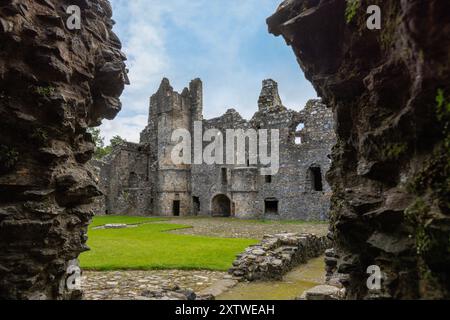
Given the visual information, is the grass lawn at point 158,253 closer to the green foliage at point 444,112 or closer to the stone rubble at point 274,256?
the stone rubble at point 274,256

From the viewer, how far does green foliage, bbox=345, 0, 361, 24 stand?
14.1 feet

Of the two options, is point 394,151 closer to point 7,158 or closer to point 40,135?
point 40,135

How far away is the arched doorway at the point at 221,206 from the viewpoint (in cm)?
3250

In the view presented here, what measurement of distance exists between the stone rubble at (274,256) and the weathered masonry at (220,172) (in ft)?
48.8

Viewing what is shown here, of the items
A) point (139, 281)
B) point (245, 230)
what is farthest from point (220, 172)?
point (139, 281)

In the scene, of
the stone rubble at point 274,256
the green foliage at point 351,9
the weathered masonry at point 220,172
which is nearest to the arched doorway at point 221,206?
the weathered masonry at point 220,172

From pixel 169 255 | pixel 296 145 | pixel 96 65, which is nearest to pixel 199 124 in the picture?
pixel 296 145

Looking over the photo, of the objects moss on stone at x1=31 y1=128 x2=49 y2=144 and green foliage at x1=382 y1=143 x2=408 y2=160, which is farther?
moss on stone at x1=31 y1=128 x2=49 y2=144

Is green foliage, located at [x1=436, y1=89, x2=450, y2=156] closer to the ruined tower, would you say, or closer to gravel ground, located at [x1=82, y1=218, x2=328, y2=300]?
→ gravel ground, located at [x1=82, y1=218, x2=328, y2=300]

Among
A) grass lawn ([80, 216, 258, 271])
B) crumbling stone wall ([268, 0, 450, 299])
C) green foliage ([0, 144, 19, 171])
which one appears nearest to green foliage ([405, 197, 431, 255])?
crumbling stone wall ([268, 0, 450, 299])

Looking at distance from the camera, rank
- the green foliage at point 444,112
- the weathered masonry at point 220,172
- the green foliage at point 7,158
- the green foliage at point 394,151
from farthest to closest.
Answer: the weathered masonry at point 220,172
the green foliage at point 7,158
the green foliage at point 394,151
the green foliage at point 444,112

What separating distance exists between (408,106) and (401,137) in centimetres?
38

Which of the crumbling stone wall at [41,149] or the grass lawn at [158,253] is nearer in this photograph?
the crumbling stone wall at [41,149]

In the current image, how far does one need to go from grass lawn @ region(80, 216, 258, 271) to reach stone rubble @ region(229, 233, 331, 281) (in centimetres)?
79
